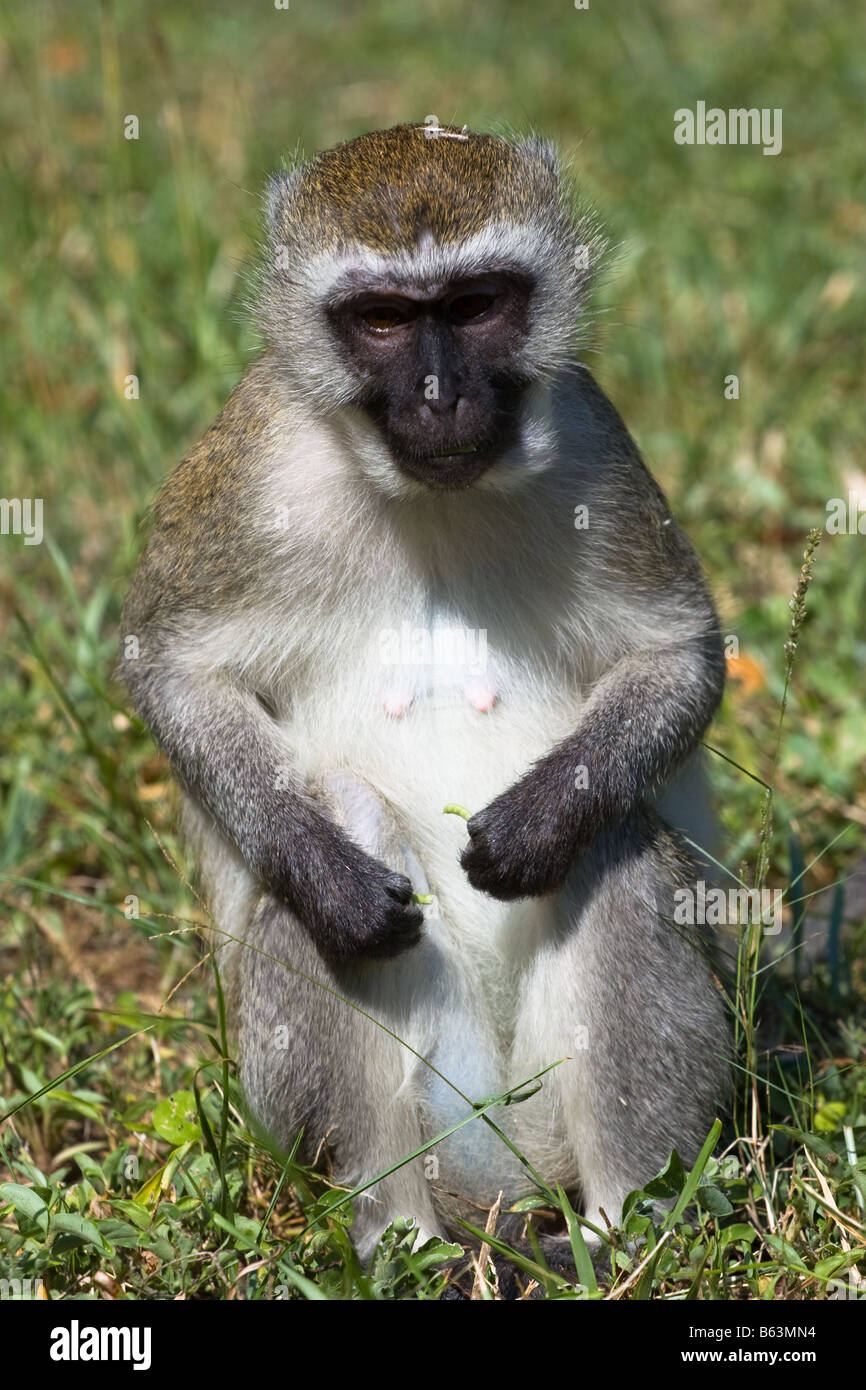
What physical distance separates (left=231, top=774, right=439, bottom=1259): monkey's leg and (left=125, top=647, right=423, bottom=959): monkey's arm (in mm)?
104

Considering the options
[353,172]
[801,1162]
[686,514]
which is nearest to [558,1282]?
[801,1162]

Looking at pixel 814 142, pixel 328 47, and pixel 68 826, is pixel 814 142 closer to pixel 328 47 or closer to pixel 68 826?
pixel 328 47

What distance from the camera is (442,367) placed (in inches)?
146

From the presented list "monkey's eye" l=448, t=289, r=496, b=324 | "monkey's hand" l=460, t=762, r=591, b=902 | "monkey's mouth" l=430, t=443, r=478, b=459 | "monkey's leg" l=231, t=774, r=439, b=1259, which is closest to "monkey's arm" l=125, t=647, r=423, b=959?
"monkey's leg" l=231, t=774, r=439, b=1259

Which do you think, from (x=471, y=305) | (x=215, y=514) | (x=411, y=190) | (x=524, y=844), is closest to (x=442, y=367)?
(x=471, y=305)

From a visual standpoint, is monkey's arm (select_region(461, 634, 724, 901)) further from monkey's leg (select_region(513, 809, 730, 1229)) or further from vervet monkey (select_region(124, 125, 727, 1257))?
monkey's leg (select_region(513, 809, 730, 1229))

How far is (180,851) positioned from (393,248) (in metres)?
2.31

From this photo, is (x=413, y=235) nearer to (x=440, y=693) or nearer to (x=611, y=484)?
(x=611, y=484)

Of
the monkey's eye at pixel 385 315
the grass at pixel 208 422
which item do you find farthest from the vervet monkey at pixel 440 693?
the grass at pixel 208 422

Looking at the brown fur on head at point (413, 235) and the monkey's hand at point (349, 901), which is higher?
the brown fur on head at point (413, 235)

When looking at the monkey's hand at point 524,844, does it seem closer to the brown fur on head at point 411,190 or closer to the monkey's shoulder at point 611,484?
the monkey's shoulder at point 611,484

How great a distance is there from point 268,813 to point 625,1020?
3.34 ft

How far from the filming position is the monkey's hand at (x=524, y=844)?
395 cm

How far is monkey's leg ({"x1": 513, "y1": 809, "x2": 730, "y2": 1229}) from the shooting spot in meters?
3.94
